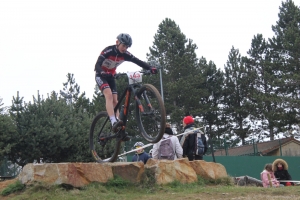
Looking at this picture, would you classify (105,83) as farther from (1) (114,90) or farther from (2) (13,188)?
(2) (13,188)

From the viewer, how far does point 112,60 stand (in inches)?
330

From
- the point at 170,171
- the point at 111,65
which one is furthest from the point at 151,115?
the point at 170,171

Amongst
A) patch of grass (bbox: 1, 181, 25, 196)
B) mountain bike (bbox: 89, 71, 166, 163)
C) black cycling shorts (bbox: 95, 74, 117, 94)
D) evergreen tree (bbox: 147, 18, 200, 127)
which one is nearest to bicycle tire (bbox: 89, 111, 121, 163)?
mountain bike (bbox: 89, 71, 166, 163)

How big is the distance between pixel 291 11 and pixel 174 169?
3510 centimetres

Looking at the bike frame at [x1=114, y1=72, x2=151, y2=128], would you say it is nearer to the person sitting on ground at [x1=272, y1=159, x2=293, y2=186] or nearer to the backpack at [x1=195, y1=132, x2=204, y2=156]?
the backpack at [x1=195, y1=132, x2=204, y2=156]

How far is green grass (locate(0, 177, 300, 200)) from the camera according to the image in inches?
317

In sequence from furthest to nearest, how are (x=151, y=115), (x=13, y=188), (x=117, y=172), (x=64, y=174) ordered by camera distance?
(x=117, y=172) → (x=13, y=188) → (x=64, y=174) → (x=151, y=115)

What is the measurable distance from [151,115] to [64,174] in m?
2.21

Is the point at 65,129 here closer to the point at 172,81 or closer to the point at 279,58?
the point at 172,81

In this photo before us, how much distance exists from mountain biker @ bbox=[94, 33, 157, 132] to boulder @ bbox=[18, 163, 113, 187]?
1.26 meters

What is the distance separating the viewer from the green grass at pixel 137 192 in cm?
805

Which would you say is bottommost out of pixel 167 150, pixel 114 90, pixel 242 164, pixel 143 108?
pixel 242 164

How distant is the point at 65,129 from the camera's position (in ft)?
52.3

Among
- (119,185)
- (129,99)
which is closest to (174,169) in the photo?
(119,185)
